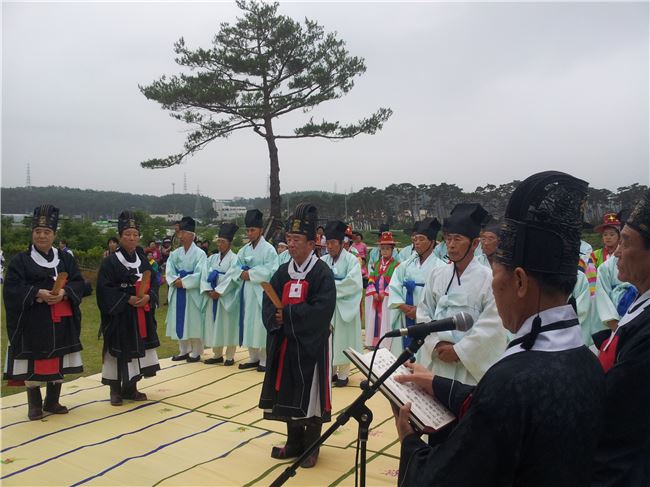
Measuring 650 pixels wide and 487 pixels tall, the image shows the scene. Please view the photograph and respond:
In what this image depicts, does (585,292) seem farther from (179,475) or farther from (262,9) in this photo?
(262,9)

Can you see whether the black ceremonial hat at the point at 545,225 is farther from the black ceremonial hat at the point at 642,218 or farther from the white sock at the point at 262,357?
the white sock at the point at 262,357

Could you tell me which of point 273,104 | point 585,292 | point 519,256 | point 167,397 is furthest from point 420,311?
point 273,104

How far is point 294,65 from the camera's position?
17328 millimetres

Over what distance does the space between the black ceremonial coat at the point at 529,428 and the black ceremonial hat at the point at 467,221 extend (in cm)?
273

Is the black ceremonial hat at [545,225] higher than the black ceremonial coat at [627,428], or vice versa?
the black ceremonial hat at [545,225]

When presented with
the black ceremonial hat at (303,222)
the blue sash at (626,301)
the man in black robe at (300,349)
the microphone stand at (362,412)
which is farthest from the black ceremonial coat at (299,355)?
the blue sash at (626,301)

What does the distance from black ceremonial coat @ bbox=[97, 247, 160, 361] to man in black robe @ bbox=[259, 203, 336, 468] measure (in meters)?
2.25

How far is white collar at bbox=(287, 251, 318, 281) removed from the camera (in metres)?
4.66

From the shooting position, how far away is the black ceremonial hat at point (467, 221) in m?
4.03

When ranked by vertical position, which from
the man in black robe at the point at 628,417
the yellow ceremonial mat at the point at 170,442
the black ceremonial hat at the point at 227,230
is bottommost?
the yellow ceremonial mat at the point at 170,442

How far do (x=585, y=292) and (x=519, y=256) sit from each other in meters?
5.72

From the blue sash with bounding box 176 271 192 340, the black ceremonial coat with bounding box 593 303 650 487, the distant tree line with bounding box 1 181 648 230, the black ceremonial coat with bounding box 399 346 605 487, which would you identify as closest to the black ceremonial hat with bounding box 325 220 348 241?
the distant tree line with bounding box 1 181 648 230

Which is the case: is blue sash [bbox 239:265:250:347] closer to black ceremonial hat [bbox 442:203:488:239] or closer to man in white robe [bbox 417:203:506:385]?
man in white robe [bbox 417:203:506:385]

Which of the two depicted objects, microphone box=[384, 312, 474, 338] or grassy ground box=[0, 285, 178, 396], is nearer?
microphone box=[384, 312, 474, 338]
